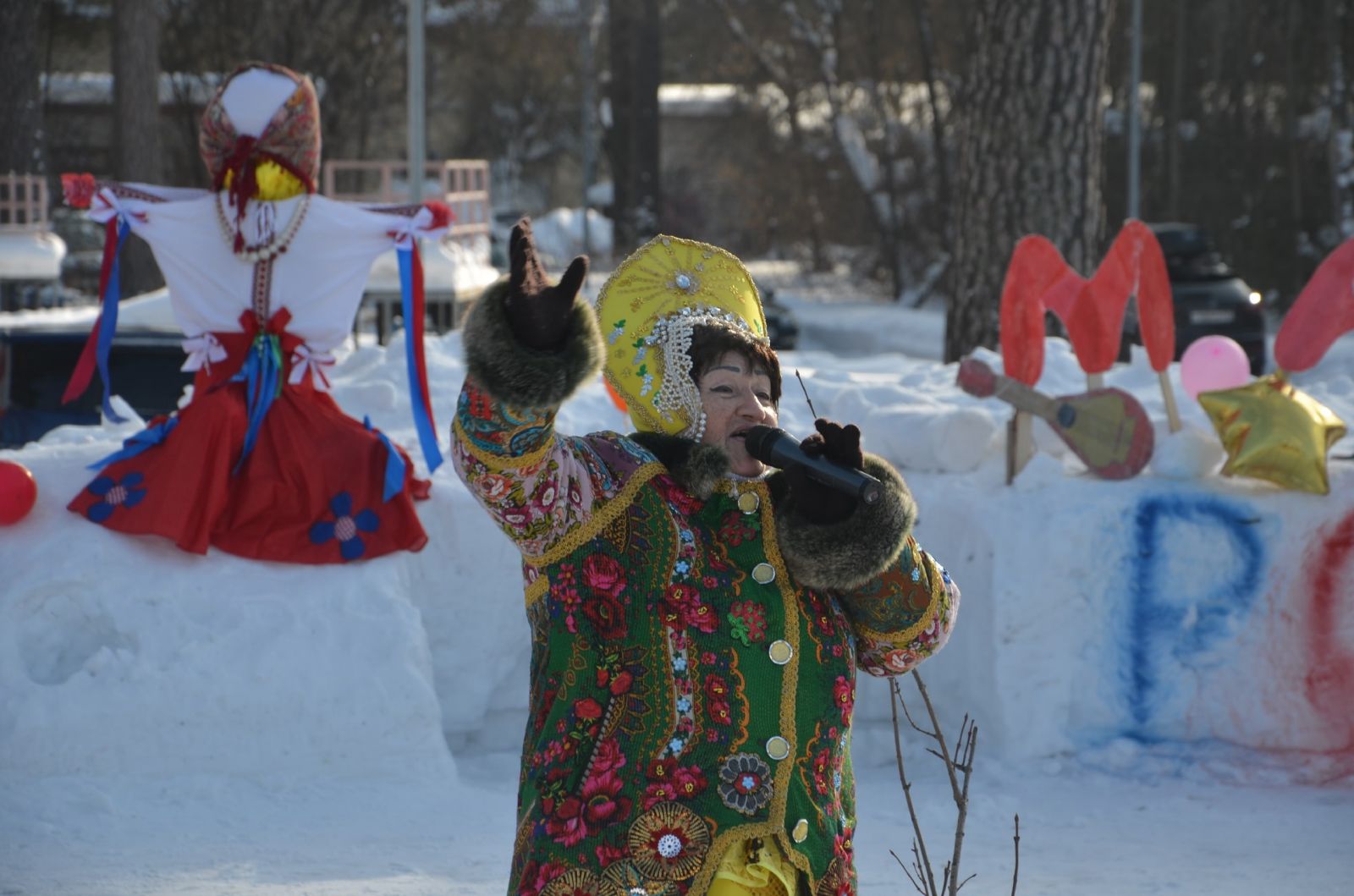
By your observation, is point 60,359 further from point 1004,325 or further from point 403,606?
point 1004,325

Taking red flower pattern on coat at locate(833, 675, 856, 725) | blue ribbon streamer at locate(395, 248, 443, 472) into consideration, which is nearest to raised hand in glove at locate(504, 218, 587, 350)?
red flower pattern on coat at locate(833, 675, 856, 725)

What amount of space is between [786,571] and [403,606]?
310cm

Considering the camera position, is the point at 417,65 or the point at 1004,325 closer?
the point at 1004,325

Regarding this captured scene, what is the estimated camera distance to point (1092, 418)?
19.5 ft

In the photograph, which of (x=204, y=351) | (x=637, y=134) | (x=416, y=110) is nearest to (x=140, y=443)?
(x=204, y=351)

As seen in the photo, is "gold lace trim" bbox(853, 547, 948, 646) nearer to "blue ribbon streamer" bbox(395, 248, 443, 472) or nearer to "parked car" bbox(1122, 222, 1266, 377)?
"blue ribbon streamer" bbox(395, 248, 443, 472)

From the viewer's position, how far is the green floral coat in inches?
100

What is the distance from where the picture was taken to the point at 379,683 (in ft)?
17.6

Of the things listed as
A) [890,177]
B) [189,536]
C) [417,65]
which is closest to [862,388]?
[189,536]

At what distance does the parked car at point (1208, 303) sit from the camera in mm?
15469

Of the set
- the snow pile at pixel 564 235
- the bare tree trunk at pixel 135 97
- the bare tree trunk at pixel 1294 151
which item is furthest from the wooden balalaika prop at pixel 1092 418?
the snow pile at pixel 564 235

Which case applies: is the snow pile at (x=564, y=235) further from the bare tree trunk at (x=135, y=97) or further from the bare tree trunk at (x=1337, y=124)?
the bare tree trunk at (x=1337, y=124)

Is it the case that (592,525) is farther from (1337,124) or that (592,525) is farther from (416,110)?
(1337,124)

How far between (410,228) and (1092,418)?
2595 millimetres
